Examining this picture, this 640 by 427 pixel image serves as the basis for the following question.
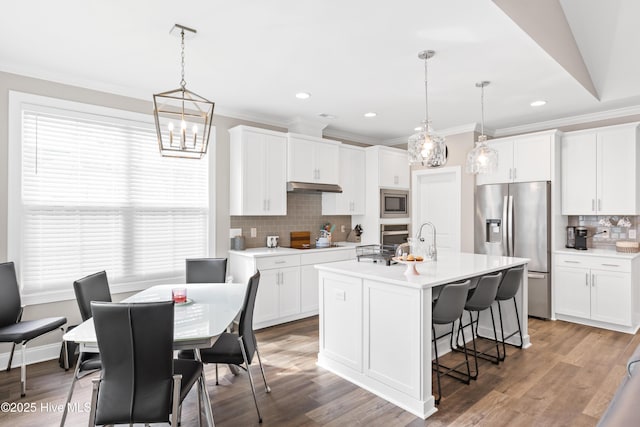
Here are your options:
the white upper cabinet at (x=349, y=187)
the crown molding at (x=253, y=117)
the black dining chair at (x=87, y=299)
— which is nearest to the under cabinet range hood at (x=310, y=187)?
the white upper cabinet at (x=349, y=187)

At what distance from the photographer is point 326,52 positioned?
2867 millimetres

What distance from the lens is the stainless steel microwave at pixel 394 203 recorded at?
5.69 meters

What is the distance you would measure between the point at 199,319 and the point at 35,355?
89.1 inches

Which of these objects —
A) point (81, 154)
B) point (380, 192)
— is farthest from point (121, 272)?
point (380, 192)

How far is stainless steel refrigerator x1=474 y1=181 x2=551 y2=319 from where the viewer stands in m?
4.58

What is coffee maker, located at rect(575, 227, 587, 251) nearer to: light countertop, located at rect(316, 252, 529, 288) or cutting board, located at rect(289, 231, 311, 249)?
light countertop, located at rect(316, 252, 529, 288)

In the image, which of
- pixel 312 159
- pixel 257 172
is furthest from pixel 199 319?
pixel 312 159

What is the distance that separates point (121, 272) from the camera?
372 cm

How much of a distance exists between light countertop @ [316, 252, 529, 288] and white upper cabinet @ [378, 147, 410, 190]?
2220 millimetres

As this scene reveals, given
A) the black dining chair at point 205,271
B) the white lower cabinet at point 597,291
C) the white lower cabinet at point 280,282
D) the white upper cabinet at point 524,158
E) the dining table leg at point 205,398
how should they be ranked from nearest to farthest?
the dining table leg at point 205,398 < the black dining chair at point 205,271 < the white lower cabinet at point 597,291 < the white lower cabinet at point 280,282 < the white upper cabinet at point 524,158

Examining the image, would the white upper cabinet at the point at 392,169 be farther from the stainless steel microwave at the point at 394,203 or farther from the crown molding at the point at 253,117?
the crown molding at the point at 253,117

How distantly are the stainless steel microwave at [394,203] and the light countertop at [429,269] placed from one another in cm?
205

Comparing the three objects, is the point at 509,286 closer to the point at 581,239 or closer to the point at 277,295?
the point at 581,239

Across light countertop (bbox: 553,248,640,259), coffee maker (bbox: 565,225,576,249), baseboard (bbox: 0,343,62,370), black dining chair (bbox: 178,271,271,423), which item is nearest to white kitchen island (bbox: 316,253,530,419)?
black dining chair (bbox: 178,271,271,423)
